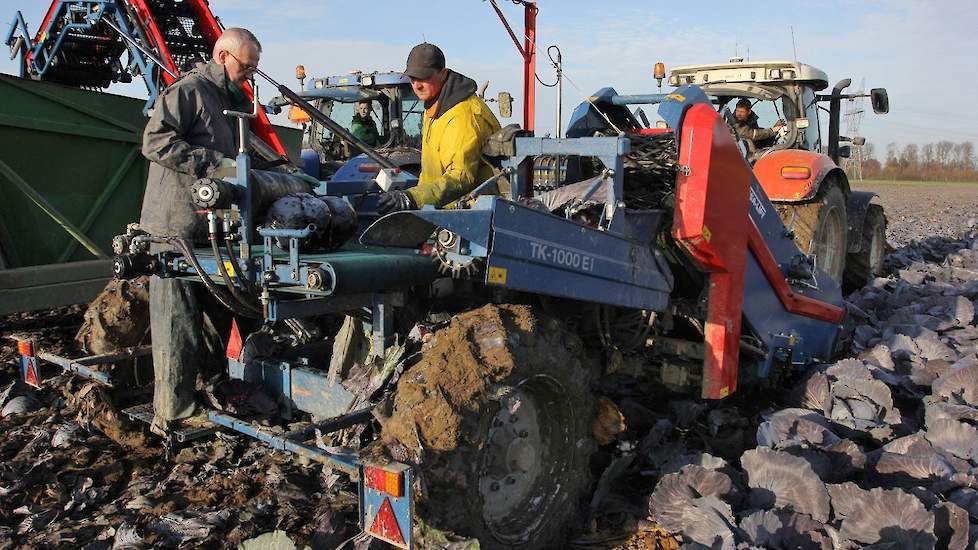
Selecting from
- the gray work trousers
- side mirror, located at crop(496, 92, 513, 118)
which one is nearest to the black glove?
the gray work trousers

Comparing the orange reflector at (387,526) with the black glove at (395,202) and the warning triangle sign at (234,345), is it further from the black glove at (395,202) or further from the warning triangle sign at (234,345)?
the black glove at (395,202)

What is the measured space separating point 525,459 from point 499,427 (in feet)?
0.81

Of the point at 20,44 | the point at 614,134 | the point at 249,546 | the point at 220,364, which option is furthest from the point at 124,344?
the point at 20,44

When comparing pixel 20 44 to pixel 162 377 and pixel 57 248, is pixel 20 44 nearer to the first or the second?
pixel 57 248

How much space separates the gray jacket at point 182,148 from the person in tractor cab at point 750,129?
5.34 metres

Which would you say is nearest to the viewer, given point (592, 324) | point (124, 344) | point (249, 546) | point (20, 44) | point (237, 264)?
point (249, 546)

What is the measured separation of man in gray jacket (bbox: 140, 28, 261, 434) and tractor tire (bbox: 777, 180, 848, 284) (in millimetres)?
4358

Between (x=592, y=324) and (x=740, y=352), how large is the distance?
4.16ft

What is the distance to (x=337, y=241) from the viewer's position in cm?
345

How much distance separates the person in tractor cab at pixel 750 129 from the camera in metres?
7.69

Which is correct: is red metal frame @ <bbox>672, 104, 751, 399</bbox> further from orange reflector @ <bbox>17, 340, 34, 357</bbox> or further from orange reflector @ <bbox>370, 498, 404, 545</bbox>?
orange reflector @ <bbox>17, 340, 34, 357</bbox>

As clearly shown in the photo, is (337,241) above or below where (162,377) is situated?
above

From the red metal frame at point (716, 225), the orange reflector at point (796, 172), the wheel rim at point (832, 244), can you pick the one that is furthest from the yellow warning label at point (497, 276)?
the wheel rim at point (832, 244)

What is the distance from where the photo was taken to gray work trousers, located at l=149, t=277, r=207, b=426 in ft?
11.4
